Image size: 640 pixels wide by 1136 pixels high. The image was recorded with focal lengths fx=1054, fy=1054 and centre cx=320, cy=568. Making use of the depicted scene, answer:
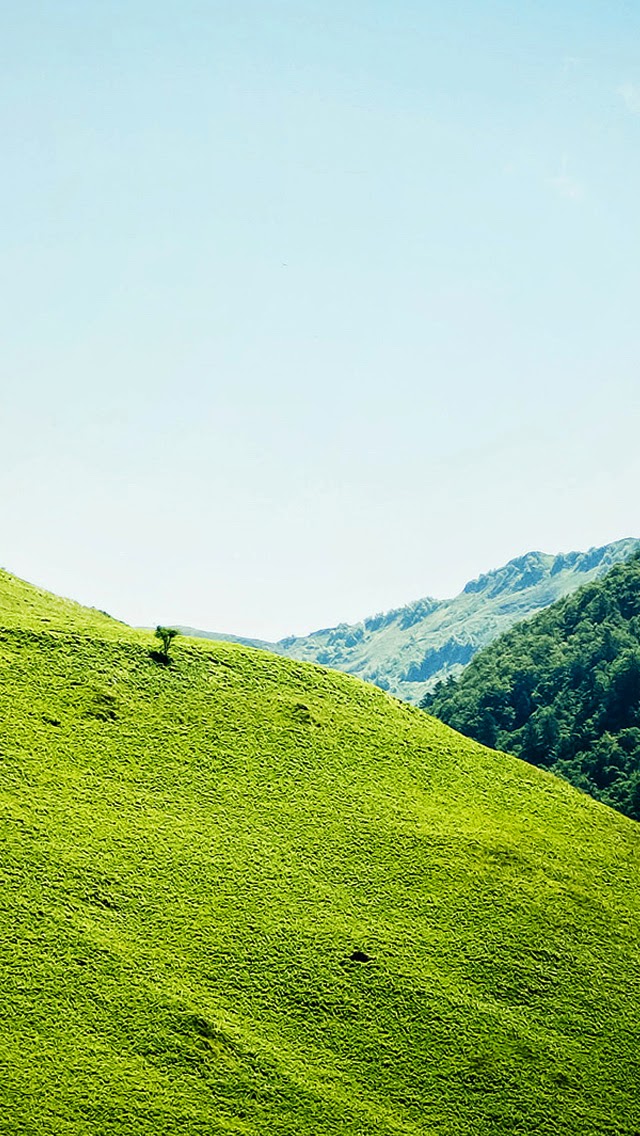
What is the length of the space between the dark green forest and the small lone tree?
185 feet

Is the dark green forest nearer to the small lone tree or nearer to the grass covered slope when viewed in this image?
the grass covered slope

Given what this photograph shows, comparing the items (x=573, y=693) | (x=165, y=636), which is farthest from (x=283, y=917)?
(x=573, y=693)

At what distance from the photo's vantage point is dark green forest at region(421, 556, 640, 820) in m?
106

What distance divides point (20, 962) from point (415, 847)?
17.6 metres

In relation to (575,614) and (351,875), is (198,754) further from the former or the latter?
(575,614)

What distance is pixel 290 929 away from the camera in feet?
132

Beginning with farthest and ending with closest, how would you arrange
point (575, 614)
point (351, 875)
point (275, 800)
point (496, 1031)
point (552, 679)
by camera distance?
point (575, 614) → point (552, 679) → point (275, 800) → point (351, 875) → point (496, 1031)

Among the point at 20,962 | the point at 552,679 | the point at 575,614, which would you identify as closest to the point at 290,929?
the point at 20,962

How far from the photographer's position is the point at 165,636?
175 ft

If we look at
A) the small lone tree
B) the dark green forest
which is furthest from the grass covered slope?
the dark green forest

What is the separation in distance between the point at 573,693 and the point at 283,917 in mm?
88724

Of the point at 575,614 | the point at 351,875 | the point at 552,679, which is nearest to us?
the point at 351,875

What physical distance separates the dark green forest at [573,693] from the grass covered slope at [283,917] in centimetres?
5163

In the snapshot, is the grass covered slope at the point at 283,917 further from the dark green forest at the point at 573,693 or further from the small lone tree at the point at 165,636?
the dark green forest at the point at 573,693
